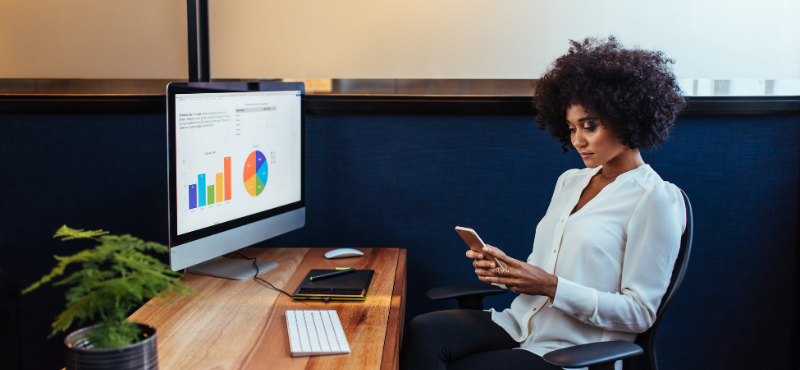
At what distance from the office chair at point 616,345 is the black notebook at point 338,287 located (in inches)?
9.1

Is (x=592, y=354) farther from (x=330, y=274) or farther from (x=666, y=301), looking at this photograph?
(x=330, y=274)

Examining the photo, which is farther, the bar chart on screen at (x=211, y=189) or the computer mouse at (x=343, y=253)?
the computer mouse at (x=343, y=253)

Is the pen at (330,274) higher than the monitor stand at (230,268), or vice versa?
the pen at (330,274)

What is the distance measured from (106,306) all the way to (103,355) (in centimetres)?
7

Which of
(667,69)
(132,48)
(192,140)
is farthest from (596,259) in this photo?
(132,48)

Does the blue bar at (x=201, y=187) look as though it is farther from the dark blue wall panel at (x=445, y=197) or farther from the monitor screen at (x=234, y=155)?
the dark blue wall panel at (x=445, y=197)

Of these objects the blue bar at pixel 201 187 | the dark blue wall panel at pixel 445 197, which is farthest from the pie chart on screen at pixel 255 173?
the dark blue wall panel at pixel 445 197

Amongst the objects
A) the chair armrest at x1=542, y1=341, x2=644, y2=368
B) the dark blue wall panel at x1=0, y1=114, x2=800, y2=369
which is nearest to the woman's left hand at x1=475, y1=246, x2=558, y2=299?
the chair armrest at x1=542, y1=341, x2=644, y2=368

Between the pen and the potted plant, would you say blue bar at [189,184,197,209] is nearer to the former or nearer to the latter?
the pen

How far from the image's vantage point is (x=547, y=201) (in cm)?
211

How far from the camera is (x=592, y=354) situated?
117cm

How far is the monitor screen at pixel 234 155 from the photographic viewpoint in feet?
4.73

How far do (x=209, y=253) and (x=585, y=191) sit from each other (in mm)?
1086

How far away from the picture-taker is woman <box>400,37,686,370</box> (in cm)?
132
